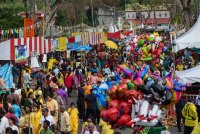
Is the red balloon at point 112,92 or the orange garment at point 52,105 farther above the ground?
the red balloon at point 112,92

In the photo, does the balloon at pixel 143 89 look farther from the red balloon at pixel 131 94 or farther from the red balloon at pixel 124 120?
the red balloon at pixel 124 120

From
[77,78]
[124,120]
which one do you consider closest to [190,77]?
[124,120]

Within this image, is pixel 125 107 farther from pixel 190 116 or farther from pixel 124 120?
pixel 190 116

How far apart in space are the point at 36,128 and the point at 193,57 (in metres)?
16.8

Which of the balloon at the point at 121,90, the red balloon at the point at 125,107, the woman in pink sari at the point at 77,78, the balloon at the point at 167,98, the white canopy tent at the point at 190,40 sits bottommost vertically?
the woman in pink sari at the point at 77,78

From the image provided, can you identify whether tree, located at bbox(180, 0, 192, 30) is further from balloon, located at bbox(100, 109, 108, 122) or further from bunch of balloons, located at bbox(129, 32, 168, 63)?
balloon, located at bbox(100, 109, 108, 122)

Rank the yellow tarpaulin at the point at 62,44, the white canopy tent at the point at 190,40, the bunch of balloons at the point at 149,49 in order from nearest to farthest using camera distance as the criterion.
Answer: the white canopy tent at the point at 190,40
the yellow tarpaulin at the point at 62,44
the bunch of balloons at the point at 149,49

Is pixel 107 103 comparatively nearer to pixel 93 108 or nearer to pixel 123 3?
pixel 93 108

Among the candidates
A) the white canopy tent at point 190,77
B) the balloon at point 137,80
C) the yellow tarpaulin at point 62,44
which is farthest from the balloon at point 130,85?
the yellow tarpaulin at point 62,44

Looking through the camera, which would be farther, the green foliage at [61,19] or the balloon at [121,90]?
the green foliage at [61,19]

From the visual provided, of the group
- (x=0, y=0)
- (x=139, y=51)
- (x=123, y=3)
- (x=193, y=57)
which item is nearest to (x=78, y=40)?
(x=139, y=51)

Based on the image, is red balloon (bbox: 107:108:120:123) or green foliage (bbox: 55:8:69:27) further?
green foliage (bbox: 55:8:69:27)

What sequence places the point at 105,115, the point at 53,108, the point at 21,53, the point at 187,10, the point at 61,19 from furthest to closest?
the point at 61,19 < the point at 187,10 < the point at 21,53 < the point at 53,108 < the point at 105,115

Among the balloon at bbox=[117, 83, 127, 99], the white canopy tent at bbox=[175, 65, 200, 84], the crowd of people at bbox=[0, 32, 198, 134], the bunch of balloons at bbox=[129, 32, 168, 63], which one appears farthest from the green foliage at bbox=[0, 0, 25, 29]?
the balloon at bbox=[117, 83, 127, 99]
